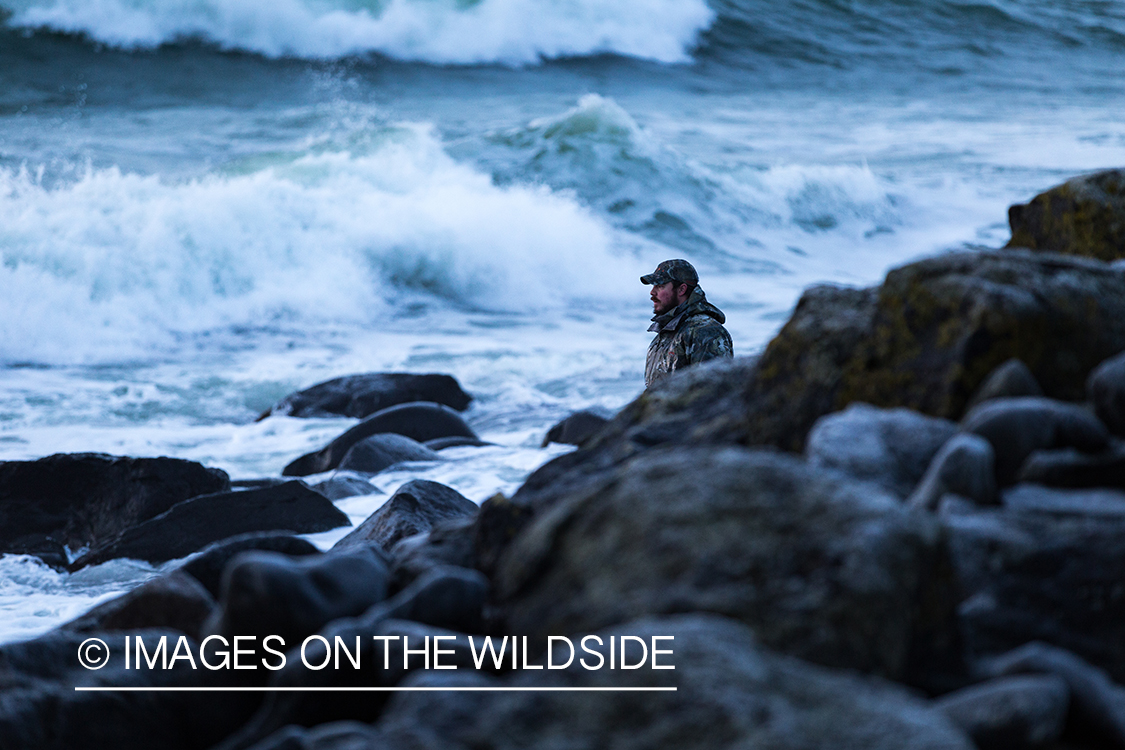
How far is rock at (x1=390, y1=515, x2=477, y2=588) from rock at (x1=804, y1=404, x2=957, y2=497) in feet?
3.08

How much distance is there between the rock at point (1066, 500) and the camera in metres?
2.26

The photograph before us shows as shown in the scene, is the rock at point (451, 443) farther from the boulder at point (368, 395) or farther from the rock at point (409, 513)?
the rock at point (409, 513)

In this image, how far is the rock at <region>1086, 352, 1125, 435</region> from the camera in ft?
8.14

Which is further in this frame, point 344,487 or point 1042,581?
point 344,487

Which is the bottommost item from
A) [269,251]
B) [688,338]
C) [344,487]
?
[344,487]

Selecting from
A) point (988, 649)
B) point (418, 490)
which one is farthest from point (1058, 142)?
point (988, 649)

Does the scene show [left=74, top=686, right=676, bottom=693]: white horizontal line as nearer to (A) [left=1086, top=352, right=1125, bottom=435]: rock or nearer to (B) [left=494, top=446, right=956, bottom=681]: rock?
(B) [left=494, top=446, right=956, bottom=681]: rock

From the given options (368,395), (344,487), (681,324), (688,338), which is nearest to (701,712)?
(688,338)

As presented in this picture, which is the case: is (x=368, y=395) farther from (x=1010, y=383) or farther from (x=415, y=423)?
(x=1010, y=383)

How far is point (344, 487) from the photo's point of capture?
269 inches

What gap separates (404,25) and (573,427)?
56.2ft

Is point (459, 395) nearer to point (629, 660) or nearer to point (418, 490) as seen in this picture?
point (418, 490)

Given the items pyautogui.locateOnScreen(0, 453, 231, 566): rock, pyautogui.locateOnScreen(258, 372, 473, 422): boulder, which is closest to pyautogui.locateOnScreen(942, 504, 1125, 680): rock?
pyautogui.locateOnScreen(0, 453, 231, 566): rock

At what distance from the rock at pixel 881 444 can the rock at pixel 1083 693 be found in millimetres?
517
